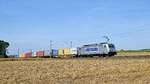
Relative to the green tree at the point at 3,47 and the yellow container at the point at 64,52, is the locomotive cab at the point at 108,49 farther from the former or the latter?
the green tree at the point at 3,47

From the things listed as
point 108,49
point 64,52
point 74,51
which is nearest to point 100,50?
point 108,49

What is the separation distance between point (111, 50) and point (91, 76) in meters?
51.1

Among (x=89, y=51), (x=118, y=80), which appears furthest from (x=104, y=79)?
(x=89, y=51)

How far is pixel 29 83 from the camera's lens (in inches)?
733

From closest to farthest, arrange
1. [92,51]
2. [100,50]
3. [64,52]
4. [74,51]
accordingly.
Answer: [100,50], [92,51], [74,51], [64,52]

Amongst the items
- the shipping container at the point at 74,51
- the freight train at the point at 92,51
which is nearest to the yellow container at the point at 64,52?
the freight train at the point at 92,51

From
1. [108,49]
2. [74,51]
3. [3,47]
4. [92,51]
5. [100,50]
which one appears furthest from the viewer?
[3,47]

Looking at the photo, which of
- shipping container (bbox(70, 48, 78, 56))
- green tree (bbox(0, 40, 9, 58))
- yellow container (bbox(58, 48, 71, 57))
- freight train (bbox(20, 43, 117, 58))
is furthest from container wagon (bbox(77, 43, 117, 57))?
green tree (bbox(0, 40, 9, 58))

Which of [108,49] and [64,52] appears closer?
[108,49]

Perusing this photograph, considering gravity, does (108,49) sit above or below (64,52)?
below

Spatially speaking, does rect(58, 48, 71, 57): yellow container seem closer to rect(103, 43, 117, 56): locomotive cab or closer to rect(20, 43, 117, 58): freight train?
rect(20, 43, 117, 58): freight train

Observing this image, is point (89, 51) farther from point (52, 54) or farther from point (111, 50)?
point (52, 54)

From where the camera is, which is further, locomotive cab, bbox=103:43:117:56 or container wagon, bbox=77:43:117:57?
container wagon, bbox=77:43:117:57

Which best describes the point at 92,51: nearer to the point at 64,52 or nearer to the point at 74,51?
the point at 74,51
